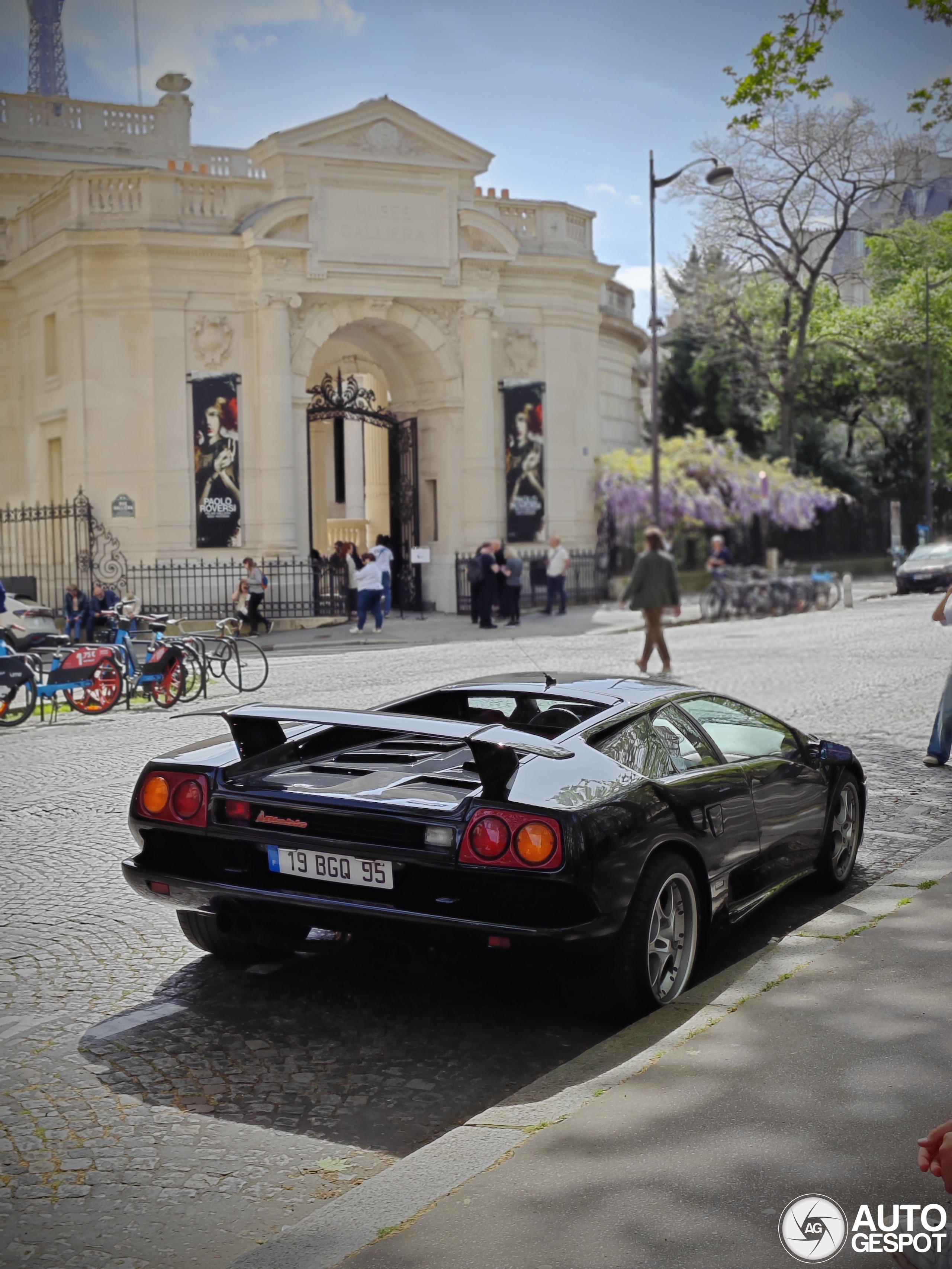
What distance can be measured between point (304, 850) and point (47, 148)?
1457 inches

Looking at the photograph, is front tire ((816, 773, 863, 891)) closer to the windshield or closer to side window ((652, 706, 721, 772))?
side window ((652, 706, 721, 772))

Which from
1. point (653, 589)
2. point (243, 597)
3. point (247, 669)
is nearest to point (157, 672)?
point (247, 669)

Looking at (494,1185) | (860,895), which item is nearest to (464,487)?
(860,895)

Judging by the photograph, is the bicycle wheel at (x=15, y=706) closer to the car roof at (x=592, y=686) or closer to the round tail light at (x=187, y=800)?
the car roof at (x=592, y=686)

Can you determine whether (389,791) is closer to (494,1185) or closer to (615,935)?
(615,935)

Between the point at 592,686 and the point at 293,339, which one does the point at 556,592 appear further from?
the point at 592,686

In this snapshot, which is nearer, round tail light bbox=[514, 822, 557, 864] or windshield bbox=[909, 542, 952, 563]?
round tail light bbox=[514, 822, 557, 864]

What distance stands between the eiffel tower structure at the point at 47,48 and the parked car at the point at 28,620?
3634 cm

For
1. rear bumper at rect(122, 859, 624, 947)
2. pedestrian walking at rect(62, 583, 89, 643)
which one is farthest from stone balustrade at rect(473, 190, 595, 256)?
rear bumper at rect(122, 859, 624, 947)

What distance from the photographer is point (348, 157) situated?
3147 cm

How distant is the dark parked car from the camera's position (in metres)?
4.77

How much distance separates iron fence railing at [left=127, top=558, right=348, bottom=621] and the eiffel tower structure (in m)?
31.8

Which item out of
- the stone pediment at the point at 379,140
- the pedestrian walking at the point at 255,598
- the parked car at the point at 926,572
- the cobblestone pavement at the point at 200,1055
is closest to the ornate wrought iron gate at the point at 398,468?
the pedestrian walking at the point at 255,598

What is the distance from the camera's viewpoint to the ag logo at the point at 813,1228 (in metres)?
3.07
